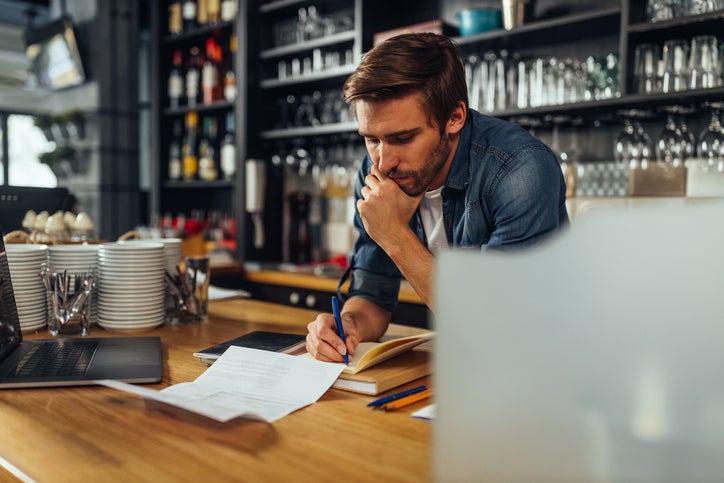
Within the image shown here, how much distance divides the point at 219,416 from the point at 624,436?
20.1 inches

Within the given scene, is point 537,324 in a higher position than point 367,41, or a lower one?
lower

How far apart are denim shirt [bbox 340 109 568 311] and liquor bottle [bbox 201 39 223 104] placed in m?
2.58

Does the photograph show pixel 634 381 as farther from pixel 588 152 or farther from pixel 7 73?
pixel 7 73

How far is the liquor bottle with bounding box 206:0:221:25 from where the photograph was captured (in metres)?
3.91

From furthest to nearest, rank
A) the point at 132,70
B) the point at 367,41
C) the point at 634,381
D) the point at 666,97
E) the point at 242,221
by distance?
the point at 132,70 < the point at 242,221 < the point at 367,41 < the point at 666,97 < the point at 634,381

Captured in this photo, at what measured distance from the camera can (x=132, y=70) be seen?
5.02m

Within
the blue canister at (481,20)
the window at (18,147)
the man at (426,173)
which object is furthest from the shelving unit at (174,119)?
the window at (18,147)

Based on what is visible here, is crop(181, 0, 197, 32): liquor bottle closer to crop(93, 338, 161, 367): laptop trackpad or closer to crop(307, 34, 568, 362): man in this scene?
crop(307, 34, 568, 362): man

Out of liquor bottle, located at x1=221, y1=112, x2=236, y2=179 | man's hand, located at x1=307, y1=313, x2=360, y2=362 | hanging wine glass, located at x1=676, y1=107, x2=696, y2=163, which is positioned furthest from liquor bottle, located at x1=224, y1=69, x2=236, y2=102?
man's hand, located at x1=307, y1=313, x2=360, y2=362

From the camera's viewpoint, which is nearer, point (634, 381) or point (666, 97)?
point (634, 381)

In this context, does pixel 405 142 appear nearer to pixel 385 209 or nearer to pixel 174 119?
Result: pixel 385 209

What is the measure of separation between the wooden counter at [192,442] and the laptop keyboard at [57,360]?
6cm

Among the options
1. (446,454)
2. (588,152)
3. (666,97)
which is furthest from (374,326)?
(588,152)

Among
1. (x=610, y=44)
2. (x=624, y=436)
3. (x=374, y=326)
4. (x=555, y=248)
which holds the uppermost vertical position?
(x=610, y=44)
